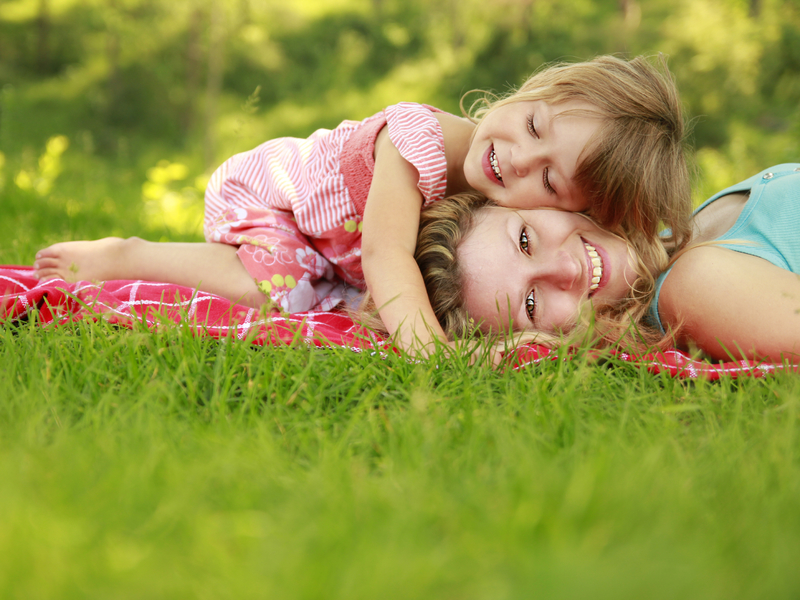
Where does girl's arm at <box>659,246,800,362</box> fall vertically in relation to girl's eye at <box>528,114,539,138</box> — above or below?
below

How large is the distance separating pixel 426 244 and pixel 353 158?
0.50m

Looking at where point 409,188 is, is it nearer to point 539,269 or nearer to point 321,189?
point 321,189

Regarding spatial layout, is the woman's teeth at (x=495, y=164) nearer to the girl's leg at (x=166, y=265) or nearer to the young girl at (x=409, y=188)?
Result: the young girl at (x=409, y=188)

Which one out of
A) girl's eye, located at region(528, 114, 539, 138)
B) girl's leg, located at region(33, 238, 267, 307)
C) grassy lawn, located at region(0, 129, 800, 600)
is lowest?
girl's leg, located at region(33, 238, 267, 307)

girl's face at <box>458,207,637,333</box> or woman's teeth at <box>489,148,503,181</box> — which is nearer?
girl's face at <box>458,207,637,333</box>

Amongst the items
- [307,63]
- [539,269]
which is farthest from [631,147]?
[307,63]

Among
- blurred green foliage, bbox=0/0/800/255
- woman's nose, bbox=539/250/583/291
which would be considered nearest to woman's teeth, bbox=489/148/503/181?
woman's nose, bbox=539/250/583/291

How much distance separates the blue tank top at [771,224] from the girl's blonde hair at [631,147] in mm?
204

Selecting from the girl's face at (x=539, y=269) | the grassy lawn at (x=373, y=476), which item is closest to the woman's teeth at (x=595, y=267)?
the girl's face at (x=539, y=269)

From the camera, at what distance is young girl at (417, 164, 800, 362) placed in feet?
5.67

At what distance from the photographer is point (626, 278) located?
207 cm

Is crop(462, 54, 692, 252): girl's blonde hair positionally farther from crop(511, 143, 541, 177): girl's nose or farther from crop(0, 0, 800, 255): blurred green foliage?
crop(0, 0, 800, 255): blurred green foliage

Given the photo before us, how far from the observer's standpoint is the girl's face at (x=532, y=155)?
2.05 metres

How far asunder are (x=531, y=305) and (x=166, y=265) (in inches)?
54.2
